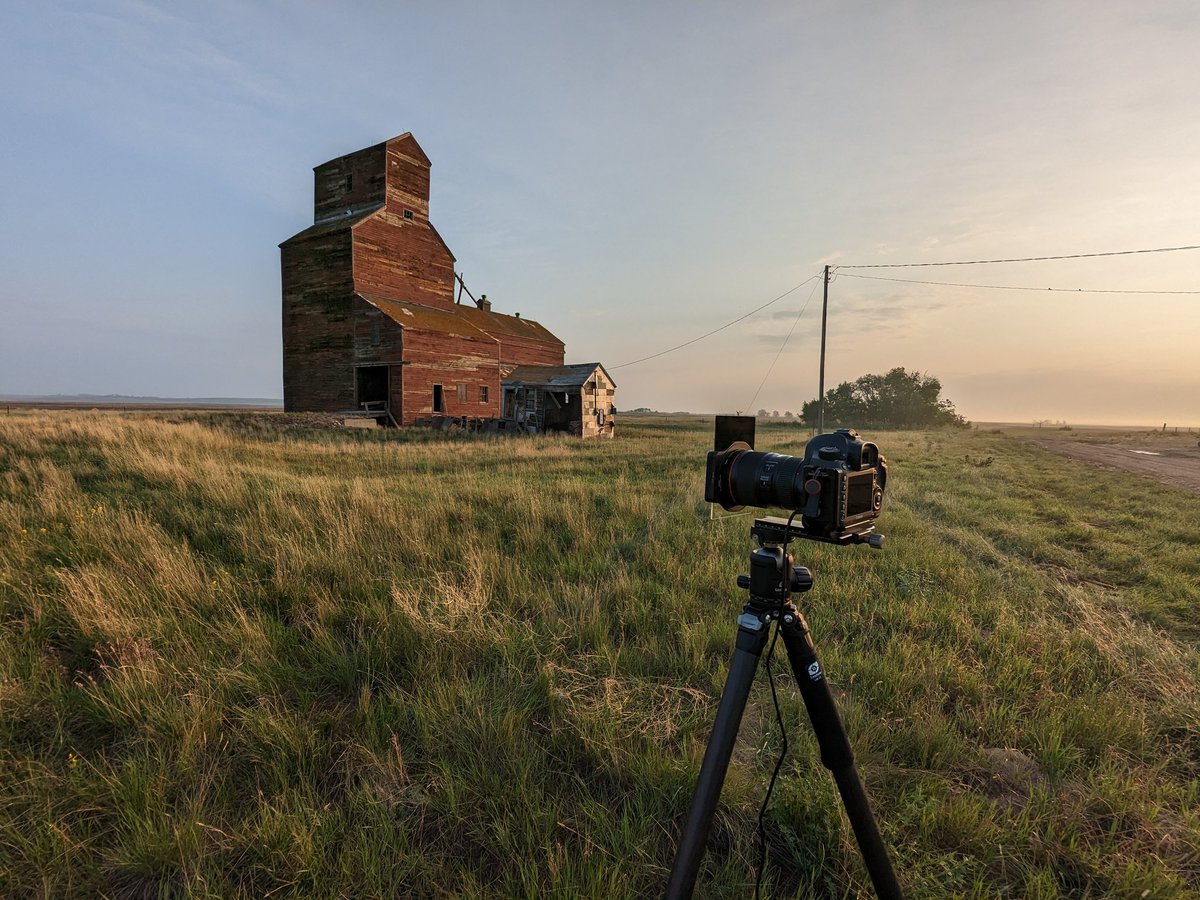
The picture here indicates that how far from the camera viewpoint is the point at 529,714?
2.60 meters

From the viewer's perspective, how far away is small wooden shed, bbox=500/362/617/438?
25.3 m

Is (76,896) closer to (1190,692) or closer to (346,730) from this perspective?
(346,730)

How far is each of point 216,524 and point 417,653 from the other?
3.99 meters

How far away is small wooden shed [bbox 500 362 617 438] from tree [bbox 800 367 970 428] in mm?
50898

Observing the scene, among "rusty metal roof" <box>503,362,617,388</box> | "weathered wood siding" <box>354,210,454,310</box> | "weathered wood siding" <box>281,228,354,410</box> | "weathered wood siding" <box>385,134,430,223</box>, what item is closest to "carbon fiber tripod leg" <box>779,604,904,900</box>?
"rusty metal roof" <box>503,362,617,388</box>

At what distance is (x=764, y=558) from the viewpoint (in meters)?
1.56

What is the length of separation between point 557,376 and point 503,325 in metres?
10.00

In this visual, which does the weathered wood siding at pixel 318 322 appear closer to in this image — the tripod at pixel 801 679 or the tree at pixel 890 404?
the tripod at pixel 801 679

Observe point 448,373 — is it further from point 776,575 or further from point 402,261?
point 776,575

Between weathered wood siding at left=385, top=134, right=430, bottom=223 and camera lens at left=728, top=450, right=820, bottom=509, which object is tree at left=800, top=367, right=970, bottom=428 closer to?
weathered wood siding at left=385, top=134, right=430, bottom=223

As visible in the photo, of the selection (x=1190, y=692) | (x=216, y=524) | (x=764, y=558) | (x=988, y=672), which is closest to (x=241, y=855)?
(x=764, y=558)

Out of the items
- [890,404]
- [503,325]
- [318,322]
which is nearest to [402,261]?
[318,322]

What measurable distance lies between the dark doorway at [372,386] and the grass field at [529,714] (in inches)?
753

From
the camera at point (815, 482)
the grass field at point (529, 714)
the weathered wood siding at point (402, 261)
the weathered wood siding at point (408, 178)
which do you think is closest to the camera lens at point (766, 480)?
the camera at point (815, 482)
